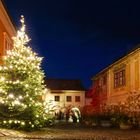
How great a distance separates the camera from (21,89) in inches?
979

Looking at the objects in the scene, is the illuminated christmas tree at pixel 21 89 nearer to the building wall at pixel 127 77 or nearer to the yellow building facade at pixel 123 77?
the yellow building facade at pixel 123 77

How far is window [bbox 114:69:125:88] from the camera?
43594mm

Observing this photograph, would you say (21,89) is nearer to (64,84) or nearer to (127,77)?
(127,77)

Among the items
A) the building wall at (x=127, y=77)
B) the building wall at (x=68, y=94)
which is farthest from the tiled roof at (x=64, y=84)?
the building wall at (x=127, y=77)

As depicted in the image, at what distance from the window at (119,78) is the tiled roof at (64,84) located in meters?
34.5

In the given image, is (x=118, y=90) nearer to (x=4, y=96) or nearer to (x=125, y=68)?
(x=125, y=68)

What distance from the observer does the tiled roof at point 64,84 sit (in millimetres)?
81062

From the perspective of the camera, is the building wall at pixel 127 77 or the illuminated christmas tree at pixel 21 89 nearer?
the illuminated christmas tree at pixel 21 89

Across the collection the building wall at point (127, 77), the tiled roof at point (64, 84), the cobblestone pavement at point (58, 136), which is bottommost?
the cobblestone pavement at point (58, 136)

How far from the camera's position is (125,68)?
42.3m

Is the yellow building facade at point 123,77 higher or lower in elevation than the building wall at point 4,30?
lower

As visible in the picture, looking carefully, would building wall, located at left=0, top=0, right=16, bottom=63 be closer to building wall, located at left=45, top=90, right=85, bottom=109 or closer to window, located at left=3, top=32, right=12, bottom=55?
window, located at left=3, top=32, right=12, bottom=55

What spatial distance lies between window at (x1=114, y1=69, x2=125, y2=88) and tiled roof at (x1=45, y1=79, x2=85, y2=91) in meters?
34.5

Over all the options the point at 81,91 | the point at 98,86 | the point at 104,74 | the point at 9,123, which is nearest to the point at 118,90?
the point at 104,74
